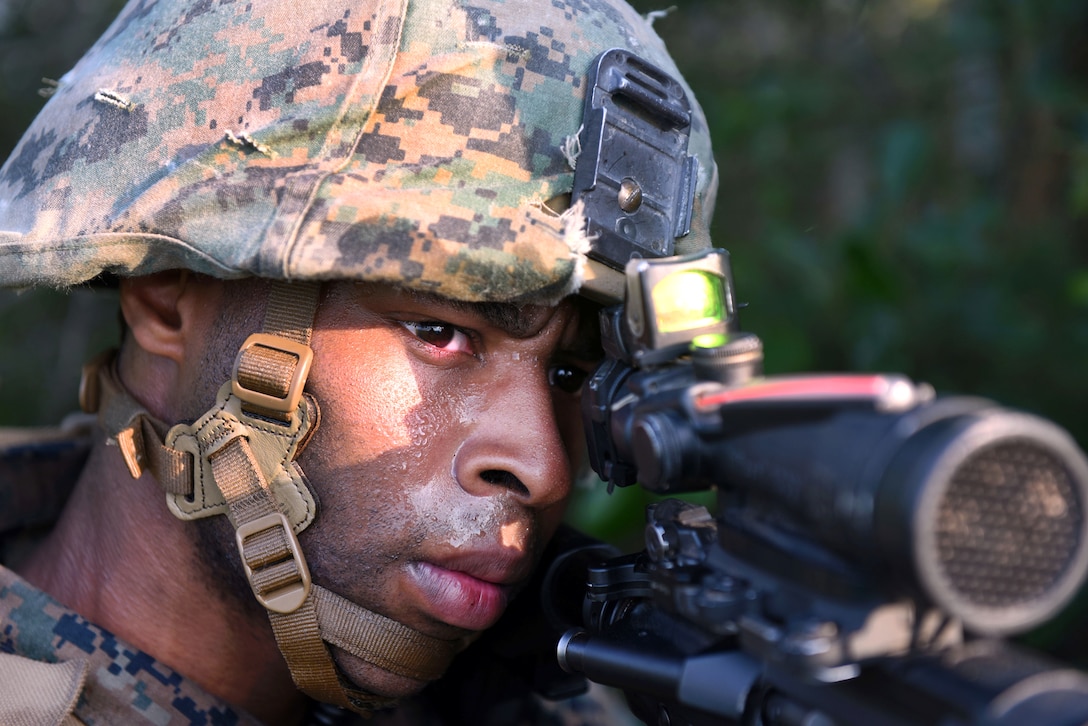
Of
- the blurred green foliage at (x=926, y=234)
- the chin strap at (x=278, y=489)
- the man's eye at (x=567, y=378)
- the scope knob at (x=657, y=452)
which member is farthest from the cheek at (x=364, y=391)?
the blurred green foliage at (x=926, y=234)

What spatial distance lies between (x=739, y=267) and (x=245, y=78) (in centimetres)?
202

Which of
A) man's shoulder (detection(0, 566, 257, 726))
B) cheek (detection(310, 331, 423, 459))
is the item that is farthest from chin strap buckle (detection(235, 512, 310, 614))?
man's shoulder (detection(0, 566, 257, 726))

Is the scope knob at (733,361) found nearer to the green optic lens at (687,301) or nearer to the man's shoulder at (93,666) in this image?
the green optic lens at (687,301)

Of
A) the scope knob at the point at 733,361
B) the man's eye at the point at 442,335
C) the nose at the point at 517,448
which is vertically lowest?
the nose at the point at 517,448

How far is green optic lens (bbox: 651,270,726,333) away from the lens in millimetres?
1677

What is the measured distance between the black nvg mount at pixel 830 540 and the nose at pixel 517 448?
30 centimetres

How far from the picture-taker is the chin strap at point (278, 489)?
195 cm

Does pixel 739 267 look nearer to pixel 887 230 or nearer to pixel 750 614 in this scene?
pixel 887 230

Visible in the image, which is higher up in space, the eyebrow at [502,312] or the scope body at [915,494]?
the scope body at [915,494]

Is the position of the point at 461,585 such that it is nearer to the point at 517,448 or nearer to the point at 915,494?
the point at 517,448

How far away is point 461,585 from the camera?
1981 mm

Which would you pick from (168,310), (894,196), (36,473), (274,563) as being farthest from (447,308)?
(894,196)

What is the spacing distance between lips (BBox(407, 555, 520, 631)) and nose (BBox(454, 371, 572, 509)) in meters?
0.14

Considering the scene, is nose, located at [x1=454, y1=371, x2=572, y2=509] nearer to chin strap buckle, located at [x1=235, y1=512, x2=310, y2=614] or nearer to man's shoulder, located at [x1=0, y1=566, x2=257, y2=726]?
chin strap buckle, located at [x1=235, y1=512, x2=310, y2=614]
